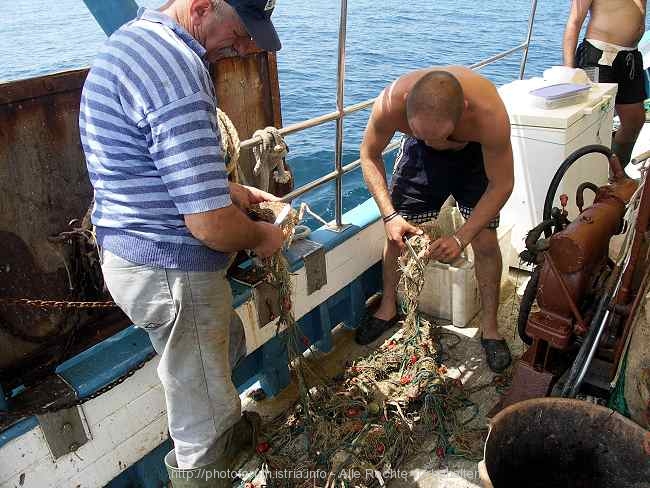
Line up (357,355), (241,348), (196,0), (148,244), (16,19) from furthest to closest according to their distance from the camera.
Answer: (16,19) < (357,355) < (241,348) < (148,244) < (196,0)

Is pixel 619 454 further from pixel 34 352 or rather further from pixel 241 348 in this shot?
pixel 34 352

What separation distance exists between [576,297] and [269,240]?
1404 millimetres

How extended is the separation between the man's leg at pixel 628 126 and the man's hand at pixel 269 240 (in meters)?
4.18

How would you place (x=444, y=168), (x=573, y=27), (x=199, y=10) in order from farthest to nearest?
(x=573, y=27), (x=444, y=168), (x=199, y=10)

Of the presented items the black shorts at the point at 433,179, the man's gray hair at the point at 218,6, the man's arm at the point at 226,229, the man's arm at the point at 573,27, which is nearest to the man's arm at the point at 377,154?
the black shorts at the point at 433,179

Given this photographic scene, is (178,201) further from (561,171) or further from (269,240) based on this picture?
(561,171)

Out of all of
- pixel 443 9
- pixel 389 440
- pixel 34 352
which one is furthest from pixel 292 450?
pixel 443 9

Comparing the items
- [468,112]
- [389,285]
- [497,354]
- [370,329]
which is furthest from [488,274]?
[468,112]

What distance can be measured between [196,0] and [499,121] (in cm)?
177

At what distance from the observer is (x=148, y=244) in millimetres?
1883

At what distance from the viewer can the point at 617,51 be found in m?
4.85

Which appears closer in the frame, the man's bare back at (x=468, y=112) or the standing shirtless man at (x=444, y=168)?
the standing shirtless man at (x=444, y=168)

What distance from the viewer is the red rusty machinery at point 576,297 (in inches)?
92.0

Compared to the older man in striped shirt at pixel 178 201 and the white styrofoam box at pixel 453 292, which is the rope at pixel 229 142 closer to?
the older man in striped shirt at pixel 178 201
